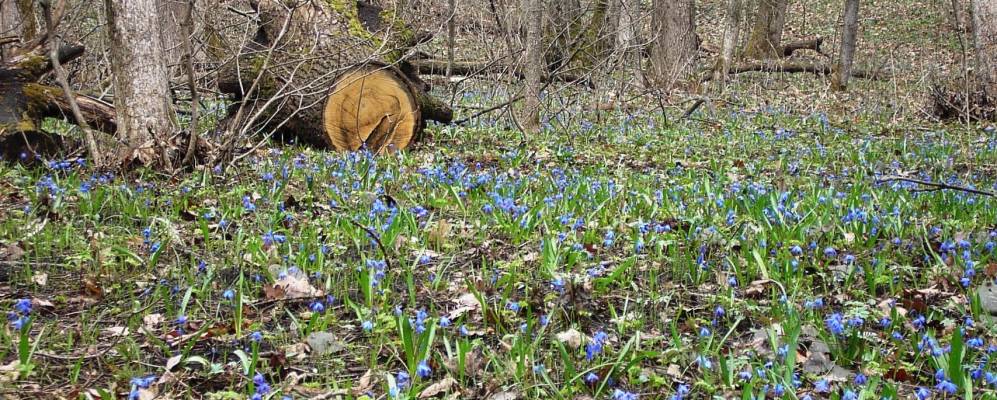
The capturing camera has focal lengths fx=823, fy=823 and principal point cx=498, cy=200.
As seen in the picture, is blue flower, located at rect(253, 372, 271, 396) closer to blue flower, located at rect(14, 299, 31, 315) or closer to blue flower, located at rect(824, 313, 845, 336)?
blue flower, located at rect(14, 299, 31, 315)

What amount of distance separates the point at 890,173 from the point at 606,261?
11.1ft

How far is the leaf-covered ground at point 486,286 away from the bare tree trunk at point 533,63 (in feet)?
8.75

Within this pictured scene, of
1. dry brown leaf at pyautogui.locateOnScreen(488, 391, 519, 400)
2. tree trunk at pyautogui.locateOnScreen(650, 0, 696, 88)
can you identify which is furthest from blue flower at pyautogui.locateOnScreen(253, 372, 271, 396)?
tree trunk at pyautogui.locateOnScreen(650, 0, 696, 88)

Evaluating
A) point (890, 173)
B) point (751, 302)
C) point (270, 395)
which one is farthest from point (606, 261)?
point (890, 173)

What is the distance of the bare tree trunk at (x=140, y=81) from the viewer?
524 cm

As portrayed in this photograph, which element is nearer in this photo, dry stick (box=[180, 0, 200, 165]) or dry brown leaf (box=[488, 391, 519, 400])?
dry brown leaf (box=[488, 391, 519, 400])

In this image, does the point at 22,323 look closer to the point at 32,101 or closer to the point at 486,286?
the point at 486,286

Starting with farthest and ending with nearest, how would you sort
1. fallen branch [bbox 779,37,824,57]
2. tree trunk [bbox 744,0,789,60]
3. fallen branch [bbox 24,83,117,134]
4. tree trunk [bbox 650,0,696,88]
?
1. tree trunk [bbox 744,0,789,60]
2. fallen branch [bbox 779,37,824,57]
3. tree trunk [bbox 650,0,696,88]
4. fallen branch [bbox 24,83,117,134]

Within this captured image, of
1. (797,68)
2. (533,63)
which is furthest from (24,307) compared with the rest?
(797,68)

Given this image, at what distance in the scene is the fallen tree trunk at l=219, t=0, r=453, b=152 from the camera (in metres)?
7.21

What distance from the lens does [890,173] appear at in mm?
6148

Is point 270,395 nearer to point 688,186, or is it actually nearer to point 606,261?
point 606,261

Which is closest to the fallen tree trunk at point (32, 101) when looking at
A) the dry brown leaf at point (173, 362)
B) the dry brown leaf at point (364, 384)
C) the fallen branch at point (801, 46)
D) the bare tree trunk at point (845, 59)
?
the dry brown leaf at point (173, 362)

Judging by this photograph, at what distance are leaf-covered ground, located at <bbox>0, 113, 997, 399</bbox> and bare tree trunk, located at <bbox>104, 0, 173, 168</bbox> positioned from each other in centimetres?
25
